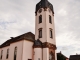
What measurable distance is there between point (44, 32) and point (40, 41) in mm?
2501

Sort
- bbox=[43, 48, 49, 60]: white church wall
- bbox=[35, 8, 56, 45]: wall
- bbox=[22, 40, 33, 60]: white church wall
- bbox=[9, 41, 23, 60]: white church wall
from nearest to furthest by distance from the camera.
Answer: bbox=[43, 48, 49, 60]: white church wall → bbox=[22, 40, 33, 60]: white church wall → bbox=[9, 41, 23, 60]: white church wall → bbox=[35, 8, 56, 45]: wall

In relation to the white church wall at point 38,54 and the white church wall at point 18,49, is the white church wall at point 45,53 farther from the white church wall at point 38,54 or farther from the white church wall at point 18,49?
the white church wall at point 18,49

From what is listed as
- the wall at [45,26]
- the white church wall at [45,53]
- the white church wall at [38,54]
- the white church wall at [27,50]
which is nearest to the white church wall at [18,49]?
the white church wall at [27,50]

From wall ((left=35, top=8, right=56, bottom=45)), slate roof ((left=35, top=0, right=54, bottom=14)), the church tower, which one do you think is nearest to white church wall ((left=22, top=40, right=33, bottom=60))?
the church tower

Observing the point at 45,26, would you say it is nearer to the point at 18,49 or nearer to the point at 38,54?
the point at 38,54

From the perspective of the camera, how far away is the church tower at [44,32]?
1192 inches

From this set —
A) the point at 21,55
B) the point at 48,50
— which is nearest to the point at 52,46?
the point at 48,50

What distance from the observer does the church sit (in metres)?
30.2

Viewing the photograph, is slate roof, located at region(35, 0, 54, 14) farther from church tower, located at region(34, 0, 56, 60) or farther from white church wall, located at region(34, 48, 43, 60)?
white church wall, located at region(34, 48, 43, 60)

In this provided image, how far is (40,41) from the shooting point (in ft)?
105

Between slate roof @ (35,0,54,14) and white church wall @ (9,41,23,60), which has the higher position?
slate roof @ (35,0,54,14)

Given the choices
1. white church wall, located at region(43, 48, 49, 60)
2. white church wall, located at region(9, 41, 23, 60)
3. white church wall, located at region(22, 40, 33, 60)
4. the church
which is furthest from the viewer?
white church wall, located at region(9, 41, 23, 60)

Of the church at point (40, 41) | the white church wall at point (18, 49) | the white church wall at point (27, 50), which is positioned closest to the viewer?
the white church wall at point (27, 50)

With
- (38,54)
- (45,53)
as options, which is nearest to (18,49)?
(38,54)
